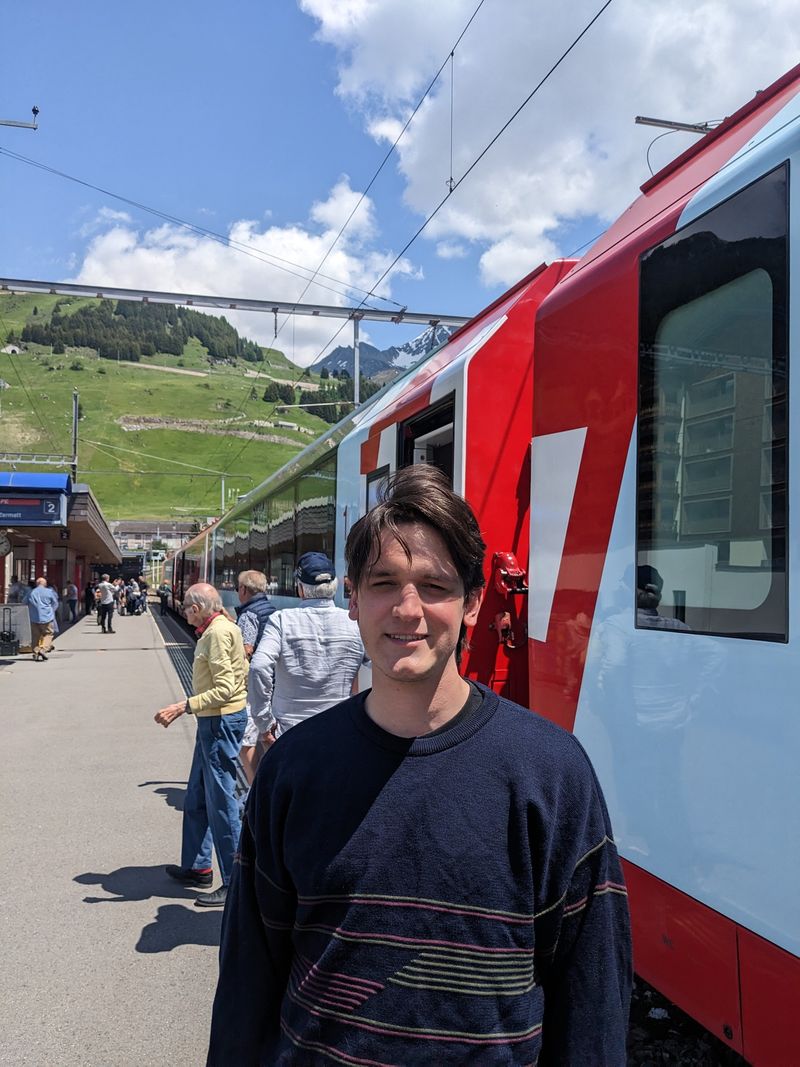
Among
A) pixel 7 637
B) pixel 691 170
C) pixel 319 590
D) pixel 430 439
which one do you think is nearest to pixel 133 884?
pixel 319 590

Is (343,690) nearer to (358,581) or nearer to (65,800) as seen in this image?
(358,581)

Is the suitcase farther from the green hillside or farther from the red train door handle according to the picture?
the green hillside

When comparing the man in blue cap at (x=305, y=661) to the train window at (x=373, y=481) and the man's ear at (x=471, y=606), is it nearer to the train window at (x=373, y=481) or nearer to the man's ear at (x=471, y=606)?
the train window at (x=373, y=481)

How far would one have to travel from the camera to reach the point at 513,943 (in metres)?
1.51

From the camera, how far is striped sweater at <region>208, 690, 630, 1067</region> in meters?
1.49

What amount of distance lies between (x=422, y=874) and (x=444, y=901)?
0.19 feet

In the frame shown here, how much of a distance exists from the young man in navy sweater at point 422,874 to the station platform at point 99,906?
2.41 metres

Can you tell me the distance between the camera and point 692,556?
2.70 metres

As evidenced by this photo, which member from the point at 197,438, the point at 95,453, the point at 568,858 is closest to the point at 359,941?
the point at 568,858

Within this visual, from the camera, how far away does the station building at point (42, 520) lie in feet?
60.6

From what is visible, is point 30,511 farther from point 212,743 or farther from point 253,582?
point 212,743

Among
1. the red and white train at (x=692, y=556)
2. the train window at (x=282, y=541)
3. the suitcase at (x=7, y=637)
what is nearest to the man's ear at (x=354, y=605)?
the red and white train at (x=692, y=556)

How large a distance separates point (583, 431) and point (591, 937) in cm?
205

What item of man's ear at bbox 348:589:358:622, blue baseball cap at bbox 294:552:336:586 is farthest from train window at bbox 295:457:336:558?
man's ear at bbox 348:589:358:622
